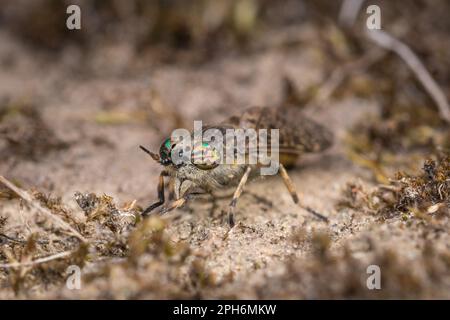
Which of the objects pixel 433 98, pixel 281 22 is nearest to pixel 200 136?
pixel 433 98

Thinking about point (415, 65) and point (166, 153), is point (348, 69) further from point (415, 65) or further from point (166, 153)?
point (166, 153)

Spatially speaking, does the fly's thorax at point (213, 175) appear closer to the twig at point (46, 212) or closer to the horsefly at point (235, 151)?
the horsefly at point (235, 151)

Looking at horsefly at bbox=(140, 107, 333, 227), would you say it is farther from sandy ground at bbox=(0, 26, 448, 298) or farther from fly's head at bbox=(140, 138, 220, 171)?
sandy ground at bbox=(0, 26, 448, 298)

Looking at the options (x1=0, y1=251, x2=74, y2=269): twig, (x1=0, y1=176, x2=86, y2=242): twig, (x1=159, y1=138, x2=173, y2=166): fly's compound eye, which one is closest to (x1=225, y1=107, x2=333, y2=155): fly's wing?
(x1=159, y1=138, x2=173, y2=166): fly's compound eye

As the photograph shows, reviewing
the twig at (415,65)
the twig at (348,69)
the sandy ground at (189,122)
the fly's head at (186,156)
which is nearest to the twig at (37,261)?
the sandy ground at (189,122)

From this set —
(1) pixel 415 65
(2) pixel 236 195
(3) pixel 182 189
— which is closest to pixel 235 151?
(2) pixel 236 195
